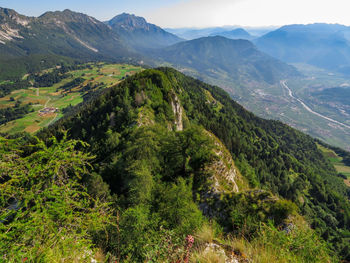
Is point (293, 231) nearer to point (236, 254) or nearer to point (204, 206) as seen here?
point (236, 254)

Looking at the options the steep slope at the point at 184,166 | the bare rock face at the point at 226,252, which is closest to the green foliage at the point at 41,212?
the bare rock face at the point at 226,252

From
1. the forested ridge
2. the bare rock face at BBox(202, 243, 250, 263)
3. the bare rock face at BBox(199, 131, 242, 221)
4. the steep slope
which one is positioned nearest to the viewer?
the forested ridge

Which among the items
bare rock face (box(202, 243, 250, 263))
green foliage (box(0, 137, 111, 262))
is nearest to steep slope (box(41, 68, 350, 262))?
bare rock face (box(202, 243, 250, 263))

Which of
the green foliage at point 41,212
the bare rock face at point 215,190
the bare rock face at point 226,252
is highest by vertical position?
the green foliage at point 41,212

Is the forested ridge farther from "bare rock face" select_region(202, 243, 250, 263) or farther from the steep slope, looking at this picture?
the steep slope

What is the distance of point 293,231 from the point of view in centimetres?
834

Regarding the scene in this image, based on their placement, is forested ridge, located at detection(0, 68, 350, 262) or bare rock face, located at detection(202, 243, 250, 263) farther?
bare rock face, located at detection(202, 243, 250, 263)

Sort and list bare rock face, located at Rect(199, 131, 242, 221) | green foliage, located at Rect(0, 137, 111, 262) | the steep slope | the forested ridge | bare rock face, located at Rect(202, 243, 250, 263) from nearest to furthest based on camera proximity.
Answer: green foliage, located at Rect(0, 137, 111, 262), the forested ridge, bare rock face, located at Rect(202, 243, 250, 263), the steep slope, bare rock face, located at Rect(199, 131, 242, 221)

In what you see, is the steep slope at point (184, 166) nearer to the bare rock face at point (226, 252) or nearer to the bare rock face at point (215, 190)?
the bare rock face at point (215, 190)

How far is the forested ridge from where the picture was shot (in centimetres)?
596

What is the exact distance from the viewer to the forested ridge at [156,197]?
5.96 m

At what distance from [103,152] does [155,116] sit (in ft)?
78.8

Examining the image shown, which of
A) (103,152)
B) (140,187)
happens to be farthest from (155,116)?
(140,187)

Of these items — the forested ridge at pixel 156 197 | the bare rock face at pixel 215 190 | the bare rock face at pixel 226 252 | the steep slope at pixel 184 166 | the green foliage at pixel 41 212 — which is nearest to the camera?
the green foliage at pixel 41 212
